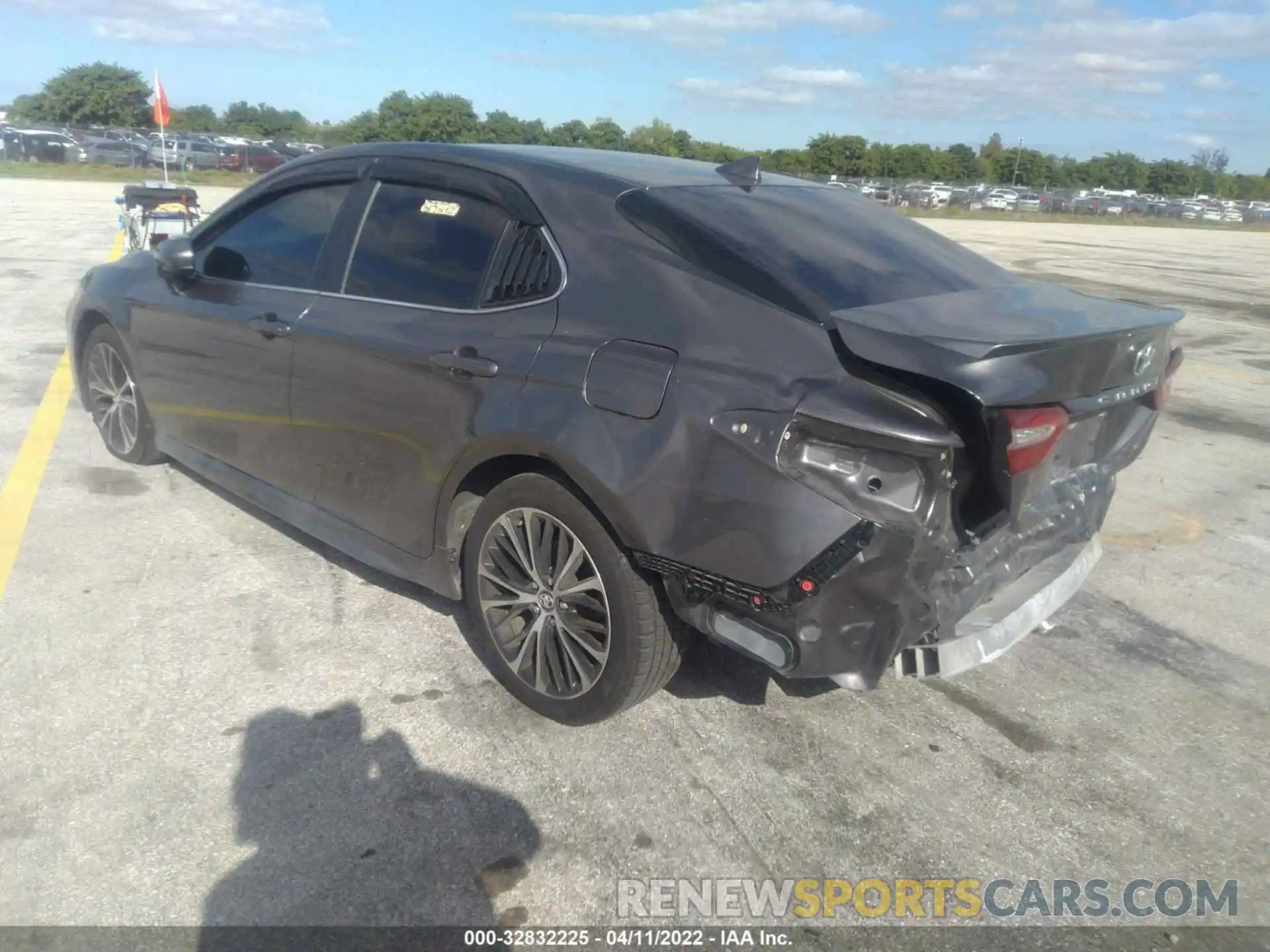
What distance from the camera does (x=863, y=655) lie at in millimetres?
2678

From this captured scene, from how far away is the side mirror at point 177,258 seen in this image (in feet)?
14.6

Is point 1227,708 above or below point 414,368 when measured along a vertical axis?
below

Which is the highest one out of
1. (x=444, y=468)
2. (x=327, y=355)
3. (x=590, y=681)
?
(x=327, y=355)

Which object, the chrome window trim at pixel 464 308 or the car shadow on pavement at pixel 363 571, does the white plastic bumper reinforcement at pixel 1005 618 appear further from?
the car shadow on pavement at pixel 363 571

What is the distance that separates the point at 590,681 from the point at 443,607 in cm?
113

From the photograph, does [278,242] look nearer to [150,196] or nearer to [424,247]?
[424,247]

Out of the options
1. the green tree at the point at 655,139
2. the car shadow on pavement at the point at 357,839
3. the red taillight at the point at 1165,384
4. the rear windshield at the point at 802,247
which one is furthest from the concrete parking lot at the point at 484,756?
the green tree at the point at 655,139

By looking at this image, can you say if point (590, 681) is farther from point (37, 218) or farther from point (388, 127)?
point (388, 127)

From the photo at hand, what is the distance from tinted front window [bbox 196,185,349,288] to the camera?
3.98 m

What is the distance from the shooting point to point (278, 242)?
4.19 m

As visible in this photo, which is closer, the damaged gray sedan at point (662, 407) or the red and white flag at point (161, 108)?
the damaged gray sedan at point (662, 407)

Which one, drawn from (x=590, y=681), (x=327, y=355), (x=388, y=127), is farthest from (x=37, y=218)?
(x=388, y=127)

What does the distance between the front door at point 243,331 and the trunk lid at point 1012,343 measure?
7.53ft

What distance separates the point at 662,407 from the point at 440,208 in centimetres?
138
